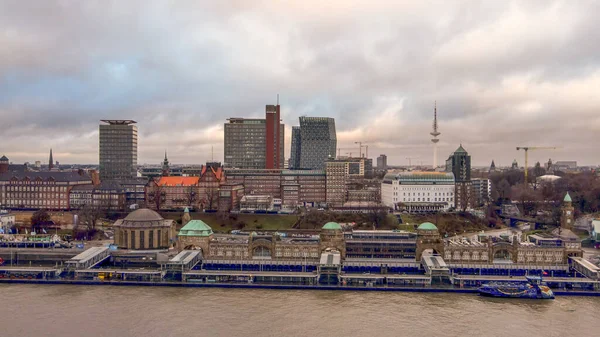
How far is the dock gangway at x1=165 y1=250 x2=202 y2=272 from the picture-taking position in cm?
7169

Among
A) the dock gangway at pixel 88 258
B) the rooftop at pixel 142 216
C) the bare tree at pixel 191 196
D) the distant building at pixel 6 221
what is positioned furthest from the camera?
the bare tree at pixel 191 196

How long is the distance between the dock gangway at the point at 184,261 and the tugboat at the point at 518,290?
1379 inches

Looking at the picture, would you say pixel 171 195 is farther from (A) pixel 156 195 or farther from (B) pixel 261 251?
(B) pixel 261 251

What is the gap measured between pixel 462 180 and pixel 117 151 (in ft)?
302

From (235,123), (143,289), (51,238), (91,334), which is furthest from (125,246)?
(235,123)

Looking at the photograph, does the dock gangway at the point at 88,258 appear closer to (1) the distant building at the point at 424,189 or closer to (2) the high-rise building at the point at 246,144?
(1) the distant building at the point at 424,189

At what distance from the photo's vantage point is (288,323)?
2138 inches

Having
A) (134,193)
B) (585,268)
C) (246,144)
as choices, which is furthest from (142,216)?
(246,144)

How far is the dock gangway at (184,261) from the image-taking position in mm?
71688

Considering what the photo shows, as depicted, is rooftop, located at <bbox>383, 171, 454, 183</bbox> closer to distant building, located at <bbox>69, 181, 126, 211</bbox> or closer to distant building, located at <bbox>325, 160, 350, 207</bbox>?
distant building, located at <bbox>325, 160, 350, 207</bbox>

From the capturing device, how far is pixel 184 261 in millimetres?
72562

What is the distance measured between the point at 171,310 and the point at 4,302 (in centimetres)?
1867

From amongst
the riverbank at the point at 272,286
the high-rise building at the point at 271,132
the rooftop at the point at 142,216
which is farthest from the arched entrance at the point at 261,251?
the high-rise building at the point at 271,132

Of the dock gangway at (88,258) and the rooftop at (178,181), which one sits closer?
the dock gangway at (88,258)
